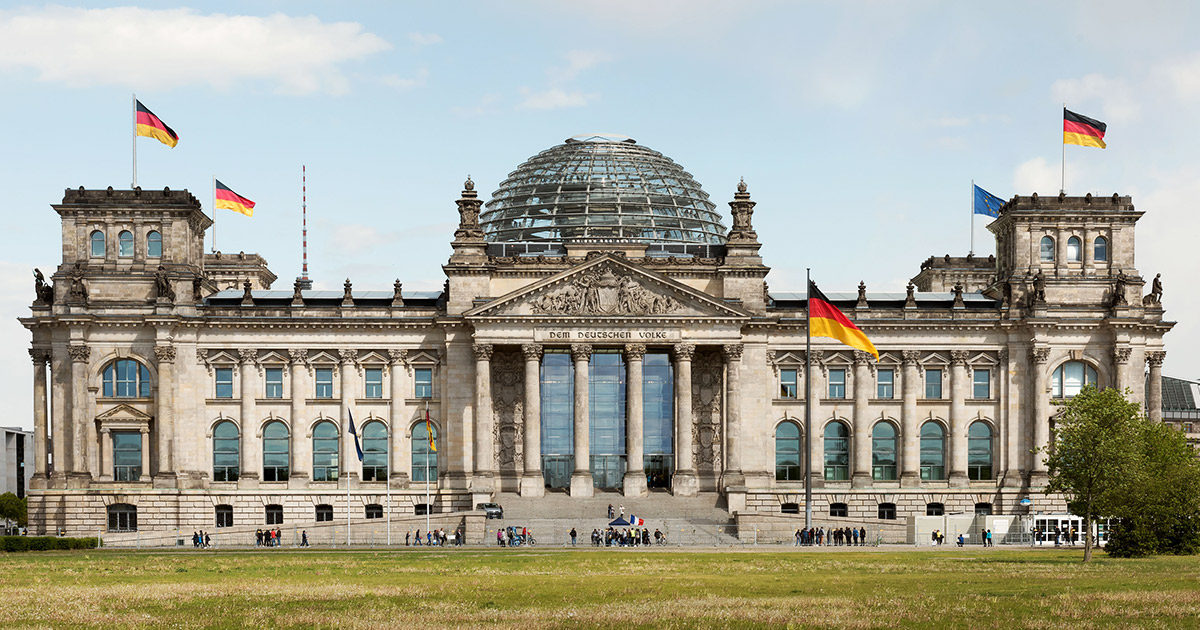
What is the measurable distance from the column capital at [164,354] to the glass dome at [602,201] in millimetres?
26511

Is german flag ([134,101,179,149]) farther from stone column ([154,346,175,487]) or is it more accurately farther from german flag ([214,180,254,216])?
stone column ([154,346,175,487])

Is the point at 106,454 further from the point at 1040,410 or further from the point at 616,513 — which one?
the point at 1040,410

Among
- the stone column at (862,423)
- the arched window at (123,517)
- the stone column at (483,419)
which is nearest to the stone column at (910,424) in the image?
the stone column at (862,423)

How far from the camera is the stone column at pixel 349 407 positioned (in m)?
112

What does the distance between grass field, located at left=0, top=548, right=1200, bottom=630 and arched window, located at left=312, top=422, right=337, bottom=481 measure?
42540 mm

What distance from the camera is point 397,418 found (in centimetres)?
11188

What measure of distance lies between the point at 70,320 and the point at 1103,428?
7077cm

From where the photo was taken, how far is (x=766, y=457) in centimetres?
11269

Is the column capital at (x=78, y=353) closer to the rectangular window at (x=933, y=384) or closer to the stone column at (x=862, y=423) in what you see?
the stone column at (x=862, y=423)

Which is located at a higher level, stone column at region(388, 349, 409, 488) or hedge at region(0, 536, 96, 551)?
stone column at region(388, 349, 409, 488)

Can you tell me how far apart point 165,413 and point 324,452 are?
37.7ft

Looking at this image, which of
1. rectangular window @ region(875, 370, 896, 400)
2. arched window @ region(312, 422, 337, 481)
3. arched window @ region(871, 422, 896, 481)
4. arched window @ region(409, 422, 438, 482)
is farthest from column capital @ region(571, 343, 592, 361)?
arched window @ region(871, 422, 896, 481)

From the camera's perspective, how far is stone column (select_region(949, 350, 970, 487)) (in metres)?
113

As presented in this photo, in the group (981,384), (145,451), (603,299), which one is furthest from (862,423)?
(145,451)
